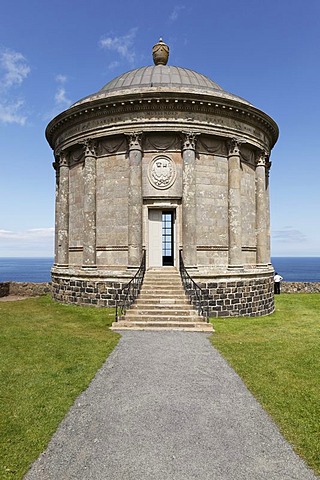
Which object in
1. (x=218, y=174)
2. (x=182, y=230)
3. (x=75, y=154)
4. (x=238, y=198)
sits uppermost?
(x=75, y=154)

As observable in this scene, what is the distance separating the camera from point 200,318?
1197 centimetres

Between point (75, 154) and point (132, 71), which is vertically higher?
point (132, 71)

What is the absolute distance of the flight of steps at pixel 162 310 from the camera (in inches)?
456

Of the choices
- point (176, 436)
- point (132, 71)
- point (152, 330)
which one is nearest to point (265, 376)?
point (176, 436)

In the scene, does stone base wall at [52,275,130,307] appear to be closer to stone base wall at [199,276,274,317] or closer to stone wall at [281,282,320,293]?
stone base wall at [199,276,274,317]

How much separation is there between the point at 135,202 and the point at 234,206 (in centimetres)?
456

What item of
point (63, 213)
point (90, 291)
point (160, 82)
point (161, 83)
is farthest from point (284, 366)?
point (160, 82)

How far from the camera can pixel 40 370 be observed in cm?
737

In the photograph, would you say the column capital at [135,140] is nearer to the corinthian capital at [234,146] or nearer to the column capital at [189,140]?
the column capital at [189,140]

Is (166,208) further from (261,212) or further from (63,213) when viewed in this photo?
(63,213)

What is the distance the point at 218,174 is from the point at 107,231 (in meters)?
5.79

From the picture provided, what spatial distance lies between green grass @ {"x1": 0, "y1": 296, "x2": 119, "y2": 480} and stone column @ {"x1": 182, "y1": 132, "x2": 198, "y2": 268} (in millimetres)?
4298

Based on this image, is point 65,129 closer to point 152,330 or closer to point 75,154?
point 75,154

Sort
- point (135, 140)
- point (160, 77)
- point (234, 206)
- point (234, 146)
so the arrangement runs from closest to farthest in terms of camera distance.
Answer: point (135, 140)
point (234, 206)
point (234, 146)
point (160, 77)
